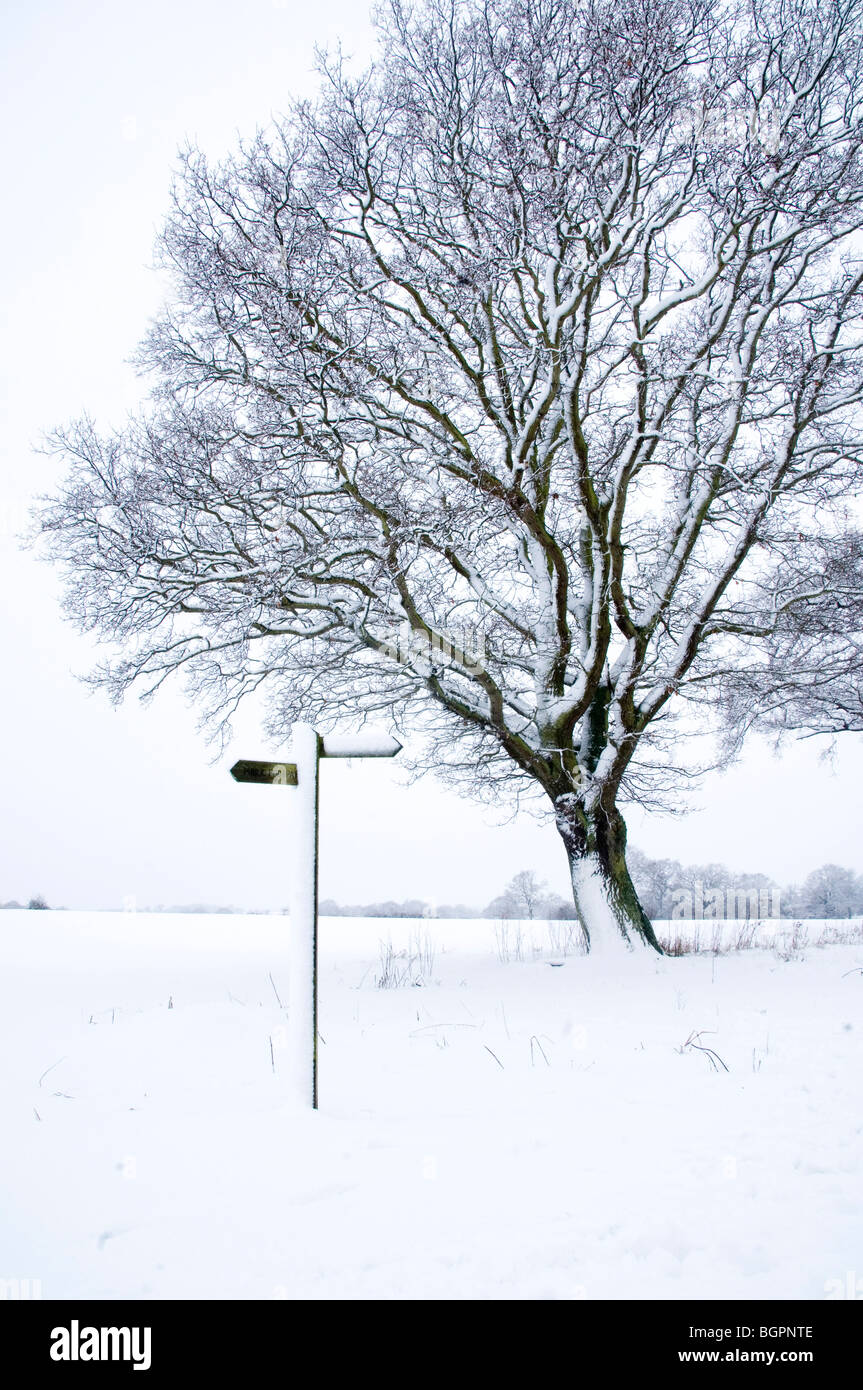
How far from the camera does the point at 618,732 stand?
9.38 m

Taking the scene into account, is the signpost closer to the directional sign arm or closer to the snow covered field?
the directional sign arm

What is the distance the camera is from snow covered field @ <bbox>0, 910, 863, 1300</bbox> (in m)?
2.04

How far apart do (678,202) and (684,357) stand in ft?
4.86

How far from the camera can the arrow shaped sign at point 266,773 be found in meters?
3.29

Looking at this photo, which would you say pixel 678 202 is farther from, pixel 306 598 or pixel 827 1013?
pixel 827 1013

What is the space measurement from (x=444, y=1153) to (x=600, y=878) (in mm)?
6789

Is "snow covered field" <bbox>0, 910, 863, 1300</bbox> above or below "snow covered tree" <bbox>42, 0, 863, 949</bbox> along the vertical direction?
below

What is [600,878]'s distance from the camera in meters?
9.24
